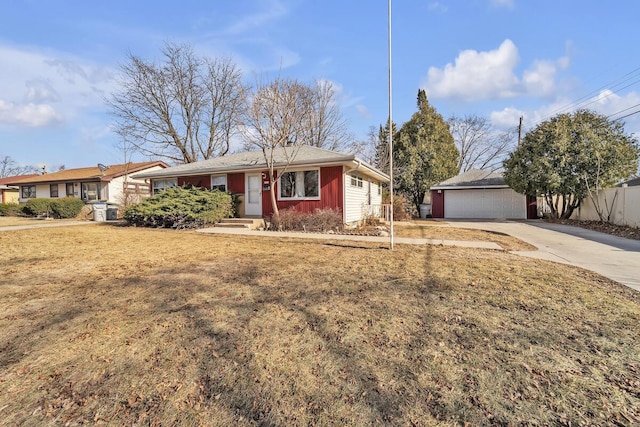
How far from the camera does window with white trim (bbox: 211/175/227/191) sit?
14.9 m

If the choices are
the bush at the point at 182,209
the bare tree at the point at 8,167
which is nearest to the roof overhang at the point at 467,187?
the bush at the point at 182,209

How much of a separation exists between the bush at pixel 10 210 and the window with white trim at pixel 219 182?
1970cm

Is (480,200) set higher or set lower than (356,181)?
lower

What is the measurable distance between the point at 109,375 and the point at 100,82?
2661 centimetres

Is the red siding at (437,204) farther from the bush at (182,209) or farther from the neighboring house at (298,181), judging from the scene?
the bush at (182,209)

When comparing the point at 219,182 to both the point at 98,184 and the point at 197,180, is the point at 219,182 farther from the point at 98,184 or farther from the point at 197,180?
the point at 98,184

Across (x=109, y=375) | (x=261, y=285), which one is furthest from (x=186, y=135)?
(x=109, y=375)

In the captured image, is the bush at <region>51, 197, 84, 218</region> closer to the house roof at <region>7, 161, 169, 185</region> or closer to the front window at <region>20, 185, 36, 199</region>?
the house roof at <region>7, 161, 169, 185</region>

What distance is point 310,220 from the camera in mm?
11570

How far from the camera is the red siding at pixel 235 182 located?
14352 mm

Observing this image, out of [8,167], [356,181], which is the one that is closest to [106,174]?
[356,181]

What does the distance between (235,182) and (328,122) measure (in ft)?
46.2

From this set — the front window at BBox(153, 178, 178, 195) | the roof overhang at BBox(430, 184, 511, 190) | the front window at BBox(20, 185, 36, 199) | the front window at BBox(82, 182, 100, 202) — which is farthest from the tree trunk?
the front window at BBox(20, 185, 36, 199)

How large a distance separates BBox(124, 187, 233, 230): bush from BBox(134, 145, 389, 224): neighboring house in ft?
3.85
